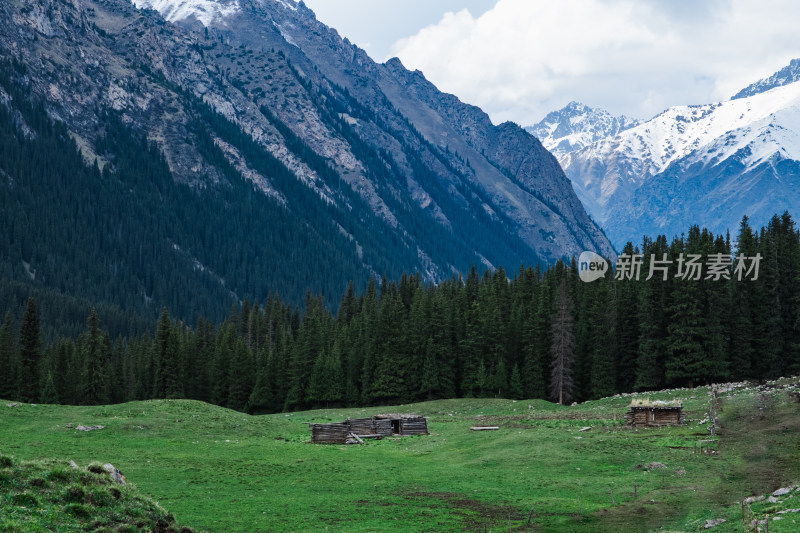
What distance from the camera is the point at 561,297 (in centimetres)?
10175

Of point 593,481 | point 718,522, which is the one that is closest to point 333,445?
point 593,481

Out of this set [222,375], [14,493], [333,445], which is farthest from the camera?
[222,375]

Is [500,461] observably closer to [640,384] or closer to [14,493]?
[14,493]

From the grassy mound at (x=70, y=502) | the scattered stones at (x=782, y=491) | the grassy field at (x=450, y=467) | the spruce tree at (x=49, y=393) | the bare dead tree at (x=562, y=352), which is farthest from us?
the spruce tree at (x=49, y=393)

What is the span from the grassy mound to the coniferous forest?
75.7 metres

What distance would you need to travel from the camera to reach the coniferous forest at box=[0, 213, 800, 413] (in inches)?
3639

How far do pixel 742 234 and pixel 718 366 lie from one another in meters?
22.4

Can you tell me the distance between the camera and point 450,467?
2013 inches

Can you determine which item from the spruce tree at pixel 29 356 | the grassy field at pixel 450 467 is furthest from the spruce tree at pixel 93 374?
the grassy field at pixel 450 467

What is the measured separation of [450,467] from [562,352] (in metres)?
52.0

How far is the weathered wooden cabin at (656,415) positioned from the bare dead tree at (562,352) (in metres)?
36.4

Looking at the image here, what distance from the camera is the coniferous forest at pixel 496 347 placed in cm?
9244

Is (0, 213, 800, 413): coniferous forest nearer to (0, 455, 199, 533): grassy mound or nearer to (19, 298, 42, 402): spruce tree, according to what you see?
(19, 298, 42, 402): spruce tree

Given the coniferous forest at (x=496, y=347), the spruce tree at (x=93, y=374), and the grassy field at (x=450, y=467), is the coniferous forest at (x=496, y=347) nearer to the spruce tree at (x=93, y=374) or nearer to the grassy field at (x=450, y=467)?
the spruce tree at (x=93, y=374)
